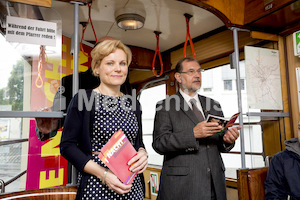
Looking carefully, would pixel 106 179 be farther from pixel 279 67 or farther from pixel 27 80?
pixel 279 67

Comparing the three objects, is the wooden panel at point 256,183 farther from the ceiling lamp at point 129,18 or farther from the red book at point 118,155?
the ceiling lamp at point 129,18

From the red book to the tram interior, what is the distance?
2.12 ft

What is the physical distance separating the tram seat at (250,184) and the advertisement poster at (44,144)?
1.54 metres

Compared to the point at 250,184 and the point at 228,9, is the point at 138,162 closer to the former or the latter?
the point at 250,184

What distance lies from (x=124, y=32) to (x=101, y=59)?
2.26 m

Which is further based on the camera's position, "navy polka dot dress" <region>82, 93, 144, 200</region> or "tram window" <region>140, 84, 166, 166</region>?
"tram window" <region>140, 84, 166, 166</region>

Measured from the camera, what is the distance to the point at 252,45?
2812mm

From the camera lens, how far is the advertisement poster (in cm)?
163

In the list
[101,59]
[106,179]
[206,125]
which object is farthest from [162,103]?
[106,179]

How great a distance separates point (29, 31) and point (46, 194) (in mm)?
1011

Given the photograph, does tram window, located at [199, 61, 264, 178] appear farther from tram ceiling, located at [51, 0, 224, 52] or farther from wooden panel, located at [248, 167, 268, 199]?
tram ceiling, located at [51, 0, 224, 52]

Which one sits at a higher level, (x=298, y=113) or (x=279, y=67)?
(x=279, y=67)

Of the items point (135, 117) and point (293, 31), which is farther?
point (293, 31)

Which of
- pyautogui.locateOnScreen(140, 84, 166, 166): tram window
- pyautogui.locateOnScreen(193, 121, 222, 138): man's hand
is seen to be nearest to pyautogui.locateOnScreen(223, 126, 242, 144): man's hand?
pyautogui.locateOnScreen(193, 121, 222, 138): man's hand
